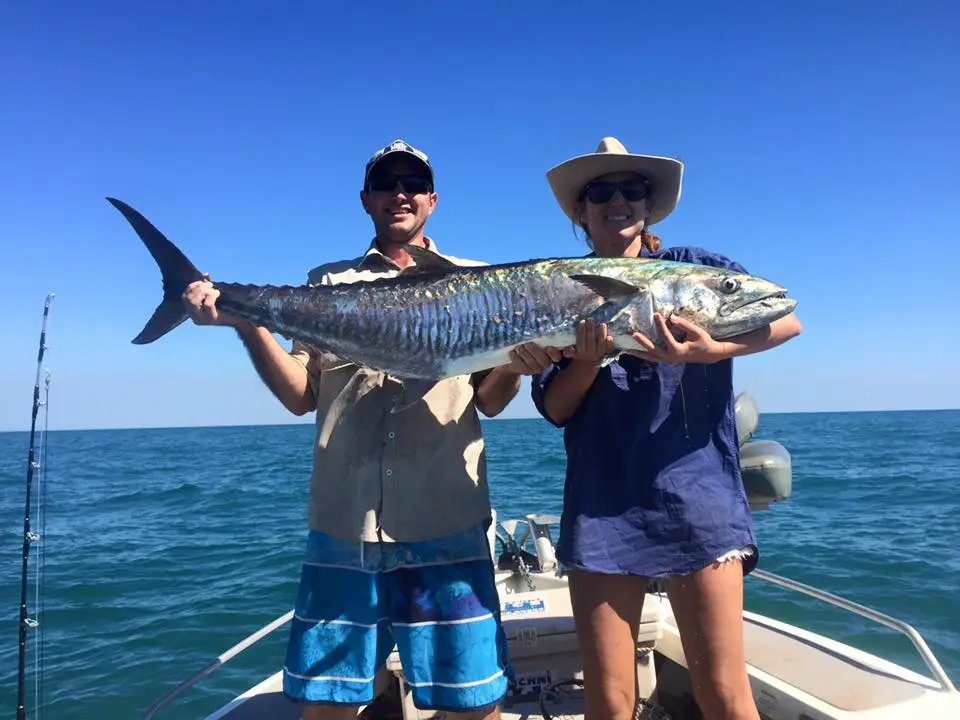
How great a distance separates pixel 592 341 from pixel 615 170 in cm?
84

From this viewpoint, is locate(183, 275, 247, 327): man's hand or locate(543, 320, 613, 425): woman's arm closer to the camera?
locate(543, 320, 613, 425): woman's arm

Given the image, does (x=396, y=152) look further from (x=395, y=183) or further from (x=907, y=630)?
(x=907, y=630)

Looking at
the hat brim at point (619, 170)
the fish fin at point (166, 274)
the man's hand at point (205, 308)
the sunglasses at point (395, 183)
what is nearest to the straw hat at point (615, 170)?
the hat brim at point (619, 170)

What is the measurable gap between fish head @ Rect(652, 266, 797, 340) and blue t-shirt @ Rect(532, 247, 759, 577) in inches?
7.0

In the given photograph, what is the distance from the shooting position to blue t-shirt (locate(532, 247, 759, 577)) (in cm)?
244

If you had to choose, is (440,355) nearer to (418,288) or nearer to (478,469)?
(418,288)

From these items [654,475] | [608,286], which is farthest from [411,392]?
[654,475]

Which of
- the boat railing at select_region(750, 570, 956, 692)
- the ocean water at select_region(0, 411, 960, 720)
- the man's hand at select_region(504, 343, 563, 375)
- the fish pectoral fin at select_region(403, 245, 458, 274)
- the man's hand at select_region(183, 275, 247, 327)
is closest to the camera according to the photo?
the man's hand at select_region(504, 343, 563, 375)

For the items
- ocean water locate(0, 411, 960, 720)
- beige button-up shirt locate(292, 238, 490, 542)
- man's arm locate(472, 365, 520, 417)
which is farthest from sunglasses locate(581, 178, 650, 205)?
ocean water locate(0, 411, 960, 720)

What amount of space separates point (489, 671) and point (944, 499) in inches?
759

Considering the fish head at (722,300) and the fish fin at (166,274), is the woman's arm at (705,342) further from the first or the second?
the fish fin at (166,274)

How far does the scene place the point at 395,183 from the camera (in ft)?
9.75

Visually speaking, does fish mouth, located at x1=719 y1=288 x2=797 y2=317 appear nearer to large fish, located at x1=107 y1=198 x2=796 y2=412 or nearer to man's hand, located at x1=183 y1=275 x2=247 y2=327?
large fish, located at x1=107 y1=198 x2=796 y2=412

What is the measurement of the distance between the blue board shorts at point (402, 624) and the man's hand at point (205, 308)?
115cm
